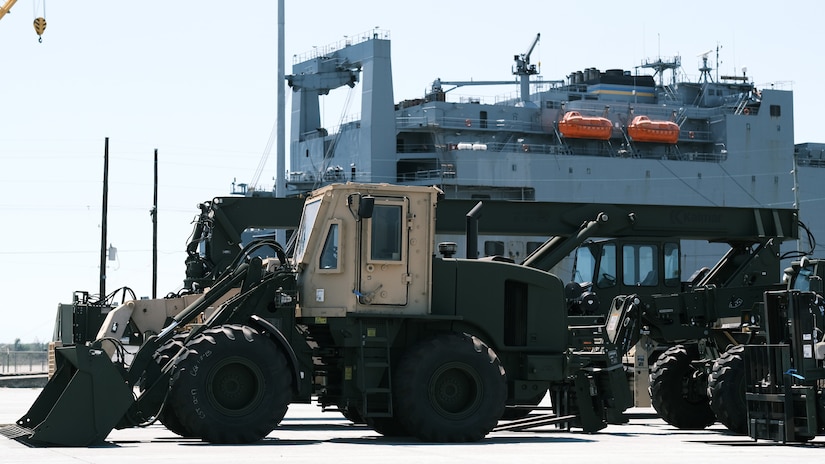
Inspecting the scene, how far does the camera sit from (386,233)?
644 inches

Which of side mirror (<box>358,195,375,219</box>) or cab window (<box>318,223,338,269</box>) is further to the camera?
cab window (<box>318,223,338,269</box>)

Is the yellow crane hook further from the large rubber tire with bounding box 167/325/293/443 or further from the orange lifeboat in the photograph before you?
the large rubber tire with bounding box 167/325/293/443

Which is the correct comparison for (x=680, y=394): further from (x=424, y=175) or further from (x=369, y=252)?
(x=424, y=175)

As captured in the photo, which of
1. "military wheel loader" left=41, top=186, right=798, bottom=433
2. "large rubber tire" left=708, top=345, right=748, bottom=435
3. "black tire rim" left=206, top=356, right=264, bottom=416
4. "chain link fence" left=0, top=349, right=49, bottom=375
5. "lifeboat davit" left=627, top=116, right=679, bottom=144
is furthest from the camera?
"lifeboat davit" left=627, top=116, right=679, bottom=144

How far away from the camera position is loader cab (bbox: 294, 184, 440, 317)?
53.2 feet

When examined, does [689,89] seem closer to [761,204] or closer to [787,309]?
[761,204]

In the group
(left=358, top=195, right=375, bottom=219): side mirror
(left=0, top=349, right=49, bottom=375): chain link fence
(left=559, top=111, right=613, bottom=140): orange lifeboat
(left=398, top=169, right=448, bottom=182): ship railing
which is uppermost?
(left=559, top=111, right=613, bottom=140): orange lifeboat

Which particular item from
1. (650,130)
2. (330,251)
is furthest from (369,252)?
(650,130)

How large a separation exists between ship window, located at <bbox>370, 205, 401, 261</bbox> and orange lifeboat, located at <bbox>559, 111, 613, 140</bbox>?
198 ft

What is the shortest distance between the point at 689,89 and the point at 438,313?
238 feet

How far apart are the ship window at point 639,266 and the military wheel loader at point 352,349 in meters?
8.10

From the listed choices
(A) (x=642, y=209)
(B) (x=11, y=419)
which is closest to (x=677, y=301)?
(A) (x=642, y=209)

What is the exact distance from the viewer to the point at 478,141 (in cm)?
7794

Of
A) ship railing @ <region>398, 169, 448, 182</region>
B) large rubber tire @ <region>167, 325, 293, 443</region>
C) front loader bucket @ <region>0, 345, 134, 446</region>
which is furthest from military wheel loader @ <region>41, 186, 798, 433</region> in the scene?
ship railing @ <region>398, 169, 448, 182</region>
